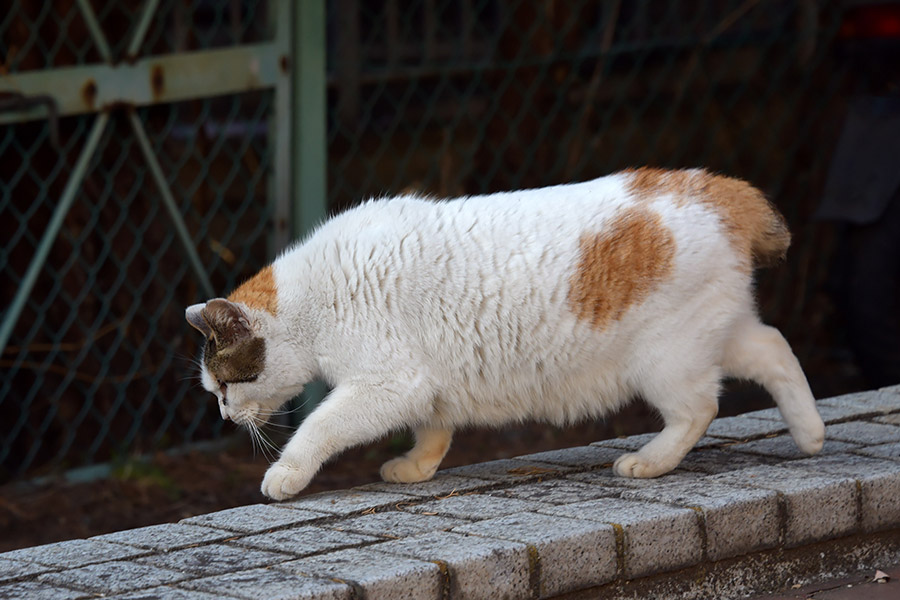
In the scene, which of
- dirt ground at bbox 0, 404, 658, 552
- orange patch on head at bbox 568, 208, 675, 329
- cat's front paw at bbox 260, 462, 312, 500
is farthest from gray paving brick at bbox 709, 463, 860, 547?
dirt ground at bbox 0, 404, 658, 552

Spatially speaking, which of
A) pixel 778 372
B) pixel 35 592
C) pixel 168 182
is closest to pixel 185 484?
pixel 168 182

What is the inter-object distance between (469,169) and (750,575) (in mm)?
3577

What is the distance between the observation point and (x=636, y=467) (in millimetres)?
Result: 3170

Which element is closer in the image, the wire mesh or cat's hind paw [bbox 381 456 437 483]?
cat's hind paw [bbox 381 456 437 483]

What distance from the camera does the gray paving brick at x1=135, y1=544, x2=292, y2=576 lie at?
8.26 ft

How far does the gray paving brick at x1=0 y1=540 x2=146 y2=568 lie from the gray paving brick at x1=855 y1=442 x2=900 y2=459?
6.53 feet

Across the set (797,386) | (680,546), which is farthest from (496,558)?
(797,386)

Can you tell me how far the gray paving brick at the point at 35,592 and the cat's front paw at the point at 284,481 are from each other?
0.72 m

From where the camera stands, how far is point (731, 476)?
3.12 m

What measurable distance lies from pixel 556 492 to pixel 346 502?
0.54 m

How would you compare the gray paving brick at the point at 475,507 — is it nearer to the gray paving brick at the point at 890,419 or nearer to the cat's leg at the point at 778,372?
the cat's leg at the point at 778,372

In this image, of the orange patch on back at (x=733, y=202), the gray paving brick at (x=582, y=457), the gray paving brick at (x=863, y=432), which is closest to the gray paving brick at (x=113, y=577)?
the gray paving brick at (x=582, y=457)

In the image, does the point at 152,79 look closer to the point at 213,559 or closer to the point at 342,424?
the point at 342,424

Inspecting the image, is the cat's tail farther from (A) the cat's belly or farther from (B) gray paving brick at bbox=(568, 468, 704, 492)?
(B) gray paving brick at bbox=(568, 468, 704, 492)
